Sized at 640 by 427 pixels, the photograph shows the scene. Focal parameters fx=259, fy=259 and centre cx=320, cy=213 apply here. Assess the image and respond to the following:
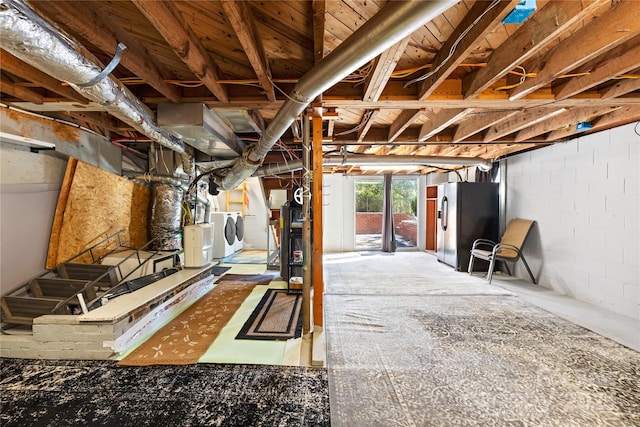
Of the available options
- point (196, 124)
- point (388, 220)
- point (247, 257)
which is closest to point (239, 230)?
point (247, 257)

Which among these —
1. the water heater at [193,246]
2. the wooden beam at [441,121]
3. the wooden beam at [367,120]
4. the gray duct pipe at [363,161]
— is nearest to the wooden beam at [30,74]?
the water heater at [193,246]

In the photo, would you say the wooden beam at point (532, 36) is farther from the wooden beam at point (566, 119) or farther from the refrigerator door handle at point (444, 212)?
the refrigerator door handle at point (444, 212)

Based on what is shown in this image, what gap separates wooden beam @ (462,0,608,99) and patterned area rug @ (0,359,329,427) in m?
2.42

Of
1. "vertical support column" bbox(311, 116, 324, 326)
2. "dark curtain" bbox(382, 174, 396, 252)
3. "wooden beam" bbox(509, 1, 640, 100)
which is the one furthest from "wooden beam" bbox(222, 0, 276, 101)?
"dark curtain" bbox(382, 174, 396, 252)

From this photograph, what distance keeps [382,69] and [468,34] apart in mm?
513

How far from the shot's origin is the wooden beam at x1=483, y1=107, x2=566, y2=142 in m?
2.63

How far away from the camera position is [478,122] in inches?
121

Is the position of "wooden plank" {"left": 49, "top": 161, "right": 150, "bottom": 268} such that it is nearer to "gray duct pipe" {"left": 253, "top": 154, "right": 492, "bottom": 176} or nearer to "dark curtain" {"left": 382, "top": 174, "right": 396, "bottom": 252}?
"gray duct pipe" {"left": 253, "top": 154, "right": 492, "bottom": 176}

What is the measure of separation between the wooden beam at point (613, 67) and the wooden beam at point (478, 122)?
56 cm

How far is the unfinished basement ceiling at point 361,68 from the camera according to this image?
4.60 feet

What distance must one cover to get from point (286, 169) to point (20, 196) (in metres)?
2.92

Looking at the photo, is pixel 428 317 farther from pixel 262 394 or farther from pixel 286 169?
pixel 286 169

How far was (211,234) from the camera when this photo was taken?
3.95m

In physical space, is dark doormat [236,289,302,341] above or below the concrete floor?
below
